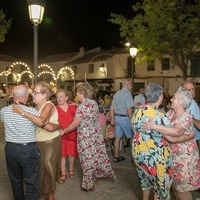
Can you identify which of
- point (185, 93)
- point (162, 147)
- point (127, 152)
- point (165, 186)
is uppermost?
Result: point (185, 93)

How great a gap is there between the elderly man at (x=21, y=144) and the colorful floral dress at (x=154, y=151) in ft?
4.16

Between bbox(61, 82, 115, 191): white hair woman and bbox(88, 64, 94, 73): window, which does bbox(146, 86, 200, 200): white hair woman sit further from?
bbox(88, 64, 94, 73): window

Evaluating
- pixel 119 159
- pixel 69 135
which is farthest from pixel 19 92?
pixel 119 159

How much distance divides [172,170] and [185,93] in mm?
955

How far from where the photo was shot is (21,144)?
3926 mm

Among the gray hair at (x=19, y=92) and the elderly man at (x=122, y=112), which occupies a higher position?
the gray hair at (x=19, y=92)

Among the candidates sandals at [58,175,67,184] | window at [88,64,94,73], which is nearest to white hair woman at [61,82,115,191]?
sandals at [58,175,67,184]

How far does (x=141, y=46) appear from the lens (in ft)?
68.3

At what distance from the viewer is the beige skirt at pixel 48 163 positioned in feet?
15.2

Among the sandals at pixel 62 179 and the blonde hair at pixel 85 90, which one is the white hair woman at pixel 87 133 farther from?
the sandals at pixel 62 179

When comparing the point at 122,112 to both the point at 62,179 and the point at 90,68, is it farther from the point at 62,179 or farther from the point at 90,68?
the point at 90,68

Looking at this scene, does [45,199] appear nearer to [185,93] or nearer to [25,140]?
[25,140]

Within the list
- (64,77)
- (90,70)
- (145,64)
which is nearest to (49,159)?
(145,64)

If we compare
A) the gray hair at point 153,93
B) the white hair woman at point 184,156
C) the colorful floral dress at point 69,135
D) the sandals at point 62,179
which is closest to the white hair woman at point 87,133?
the colorful floral dress at point 69,135
